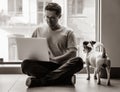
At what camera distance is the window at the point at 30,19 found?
3277 millimetres

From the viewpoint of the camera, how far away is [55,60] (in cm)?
271

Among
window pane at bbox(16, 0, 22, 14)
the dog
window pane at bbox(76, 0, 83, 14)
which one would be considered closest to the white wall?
the dog

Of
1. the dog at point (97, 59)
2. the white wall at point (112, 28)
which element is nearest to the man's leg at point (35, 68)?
the dog at point (97, 59)

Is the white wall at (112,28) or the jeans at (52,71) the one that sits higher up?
the white wall at (112,28)

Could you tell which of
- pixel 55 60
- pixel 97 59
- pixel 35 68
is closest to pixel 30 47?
pixel 35 68

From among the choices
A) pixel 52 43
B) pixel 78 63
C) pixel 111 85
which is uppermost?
pixel 52 43

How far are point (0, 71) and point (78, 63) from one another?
3.27 ft

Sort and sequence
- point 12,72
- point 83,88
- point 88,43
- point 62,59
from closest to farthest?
point 83,88 < point 62,59 < point 88,43 < point 12,72

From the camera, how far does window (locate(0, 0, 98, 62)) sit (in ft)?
10.8

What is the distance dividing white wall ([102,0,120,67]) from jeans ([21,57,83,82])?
1.85ft

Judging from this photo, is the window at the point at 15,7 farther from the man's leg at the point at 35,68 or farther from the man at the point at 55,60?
the man's leg at the point at 35,68

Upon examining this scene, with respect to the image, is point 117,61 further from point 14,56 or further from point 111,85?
point 14,56

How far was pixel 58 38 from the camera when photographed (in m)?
2.77

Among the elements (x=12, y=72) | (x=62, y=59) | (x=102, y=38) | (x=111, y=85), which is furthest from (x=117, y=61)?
(x=12, y=72)
